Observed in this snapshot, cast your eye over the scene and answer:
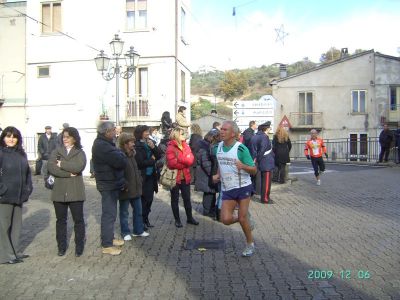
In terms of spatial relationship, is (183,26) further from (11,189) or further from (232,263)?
(232,263)

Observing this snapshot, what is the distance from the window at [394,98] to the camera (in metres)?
38.2

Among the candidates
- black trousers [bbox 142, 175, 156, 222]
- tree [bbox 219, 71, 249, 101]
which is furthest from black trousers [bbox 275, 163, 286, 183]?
tree [bbox 219, 71, 249, 101]

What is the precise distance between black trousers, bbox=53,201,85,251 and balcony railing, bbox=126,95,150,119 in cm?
1614

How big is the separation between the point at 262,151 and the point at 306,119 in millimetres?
30200

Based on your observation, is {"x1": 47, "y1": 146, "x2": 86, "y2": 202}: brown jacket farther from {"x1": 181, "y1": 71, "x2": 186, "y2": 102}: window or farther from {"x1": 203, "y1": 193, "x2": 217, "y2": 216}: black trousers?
{"x1": 181, "y1": 71, "x2": 186, "y2": 102}: window

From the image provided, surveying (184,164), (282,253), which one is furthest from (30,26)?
(282,253)

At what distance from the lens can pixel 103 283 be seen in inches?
221

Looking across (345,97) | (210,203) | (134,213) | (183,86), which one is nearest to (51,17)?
(183,86)

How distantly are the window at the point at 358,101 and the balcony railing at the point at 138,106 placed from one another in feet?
73.3

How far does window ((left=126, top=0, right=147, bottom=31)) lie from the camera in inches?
888

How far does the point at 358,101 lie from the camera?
128 feet

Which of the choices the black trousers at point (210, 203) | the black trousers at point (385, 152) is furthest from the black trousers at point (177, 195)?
the black trousers at point (385, 152)

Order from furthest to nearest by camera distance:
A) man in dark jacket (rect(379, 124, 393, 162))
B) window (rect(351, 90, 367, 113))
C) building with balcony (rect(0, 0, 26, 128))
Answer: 1. window (rect(351, 90, 367, 113))
2. building with balcony (rect(0, 0, 26, 128))
3. man in dark jacket (rect(379, 124, 393, 162))
